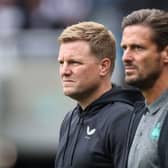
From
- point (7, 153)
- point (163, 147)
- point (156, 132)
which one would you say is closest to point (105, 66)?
point (156, 132)

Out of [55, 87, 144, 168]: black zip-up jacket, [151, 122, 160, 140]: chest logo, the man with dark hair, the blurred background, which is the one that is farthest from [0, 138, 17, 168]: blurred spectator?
[151, 122, 160, 140]: chest logo

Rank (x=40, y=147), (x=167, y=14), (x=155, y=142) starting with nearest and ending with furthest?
(x=155, y=142) → (x=167, y=14) → (x=40, y=147)

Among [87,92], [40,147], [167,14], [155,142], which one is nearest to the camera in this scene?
[155,142]

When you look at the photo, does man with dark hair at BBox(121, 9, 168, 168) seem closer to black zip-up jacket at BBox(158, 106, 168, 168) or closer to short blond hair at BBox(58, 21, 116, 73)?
black zip-up jacket at BBox(158, 106, 168, 168)

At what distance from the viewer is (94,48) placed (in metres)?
5.98

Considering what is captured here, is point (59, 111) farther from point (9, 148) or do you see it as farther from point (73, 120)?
point (73, 120)

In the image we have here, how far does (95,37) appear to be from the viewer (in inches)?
236

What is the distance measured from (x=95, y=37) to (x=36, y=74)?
22.2 ft

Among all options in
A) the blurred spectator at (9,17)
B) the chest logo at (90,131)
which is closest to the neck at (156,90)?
the chest logo at (90,131)

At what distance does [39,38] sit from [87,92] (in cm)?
700

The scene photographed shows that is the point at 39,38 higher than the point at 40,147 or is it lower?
higher

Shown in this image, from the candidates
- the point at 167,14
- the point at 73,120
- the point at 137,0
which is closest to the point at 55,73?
the point at 137,0

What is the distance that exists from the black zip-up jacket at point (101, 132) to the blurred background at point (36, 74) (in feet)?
18.8

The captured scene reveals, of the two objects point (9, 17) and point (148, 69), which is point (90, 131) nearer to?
point (148, 69)
